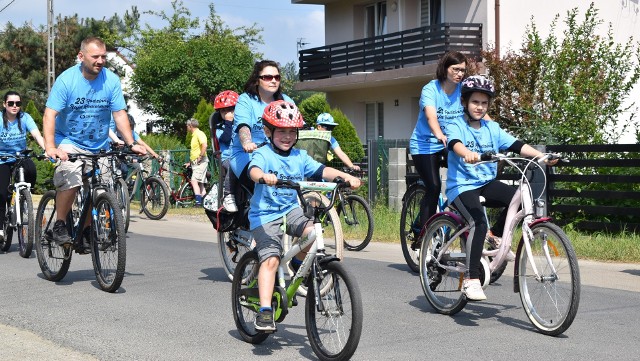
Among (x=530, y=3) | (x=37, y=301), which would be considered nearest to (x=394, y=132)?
(x=530, y=3)

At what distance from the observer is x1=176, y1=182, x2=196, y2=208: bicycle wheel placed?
20.7 m

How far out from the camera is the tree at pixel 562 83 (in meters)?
18.8

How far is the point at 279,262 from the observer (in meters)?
6.36

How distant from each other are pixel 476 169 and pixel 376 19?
926 inches

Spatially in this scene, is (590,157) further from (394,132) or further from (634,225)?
(394,132)

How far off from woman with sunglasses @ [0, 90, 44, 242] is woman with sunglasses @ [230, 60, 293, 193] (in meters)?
3.96

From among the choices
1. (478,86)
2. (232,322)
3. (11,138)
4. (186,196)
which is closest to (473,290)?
(478,86)

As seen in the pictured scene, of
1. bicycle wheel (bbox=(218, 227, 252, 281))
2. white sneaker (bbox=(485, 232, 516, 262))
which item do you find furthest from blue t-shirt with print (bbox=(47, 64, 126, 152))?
white sneaker (bbox=(485, 232, 516, 262))

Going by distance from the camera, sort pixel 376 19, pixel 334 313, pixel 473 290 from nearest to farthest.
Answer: pixel 334 313 < pixel 473 290 < pixel 376 19

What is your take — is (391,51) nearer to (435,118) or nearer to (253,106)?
(435,118)

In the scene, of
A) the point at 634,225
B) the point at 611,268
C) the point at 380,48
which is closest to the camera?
the point at 611,268

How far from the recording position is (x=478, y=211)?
744cm

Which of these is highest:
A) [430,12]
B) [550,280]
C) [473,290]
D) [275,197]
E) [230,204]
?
[430,12]

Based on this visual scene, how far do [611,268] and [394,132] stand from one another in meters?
19.1
